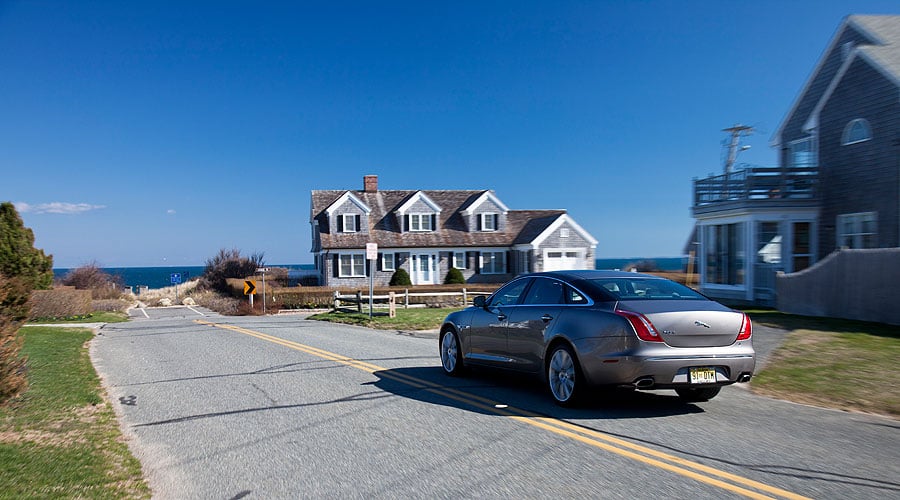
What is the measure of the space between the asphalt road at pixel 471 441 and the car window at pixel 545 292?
1.24m

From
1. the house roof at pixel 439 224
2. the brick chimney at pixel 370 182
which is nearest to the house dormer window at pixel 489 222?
the house roof at pixel 439 224

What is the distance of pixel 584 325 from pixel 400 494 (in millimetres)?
3351

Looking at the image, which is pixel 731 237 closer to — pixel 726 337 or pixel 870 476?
pixel 726 337

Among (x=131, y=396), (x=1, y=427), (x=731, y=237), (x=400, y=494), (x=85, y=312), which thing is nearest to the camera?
(x=400, y=494)

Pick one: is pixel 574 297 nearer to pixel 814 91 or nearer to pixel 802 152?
pixel 802 152

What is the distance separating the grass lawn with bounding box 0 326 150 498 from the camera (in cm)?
542

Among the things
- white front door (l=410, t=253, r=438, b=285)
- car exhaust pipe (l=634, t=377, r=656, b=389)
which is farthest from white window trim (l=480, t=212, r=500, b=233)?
car exhaust pipe (l=634, t=377, r=656, b=389)

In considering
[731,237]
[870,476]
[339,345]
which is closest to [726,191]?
[731,237]

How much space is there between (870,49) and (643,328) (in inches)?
730

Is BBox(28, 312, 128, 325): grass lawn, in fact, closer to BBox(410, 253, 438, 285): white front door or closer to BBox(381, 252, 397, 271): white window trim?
BBox(381, 252, 397, 271): white window trim

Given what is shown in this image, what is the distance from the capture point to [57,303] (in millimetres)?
29734

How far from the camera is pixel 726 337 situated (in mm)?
7648

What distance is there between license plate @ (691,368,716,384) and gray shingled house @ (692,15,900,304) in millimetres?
15018

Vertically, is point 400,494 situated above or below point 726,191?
below
